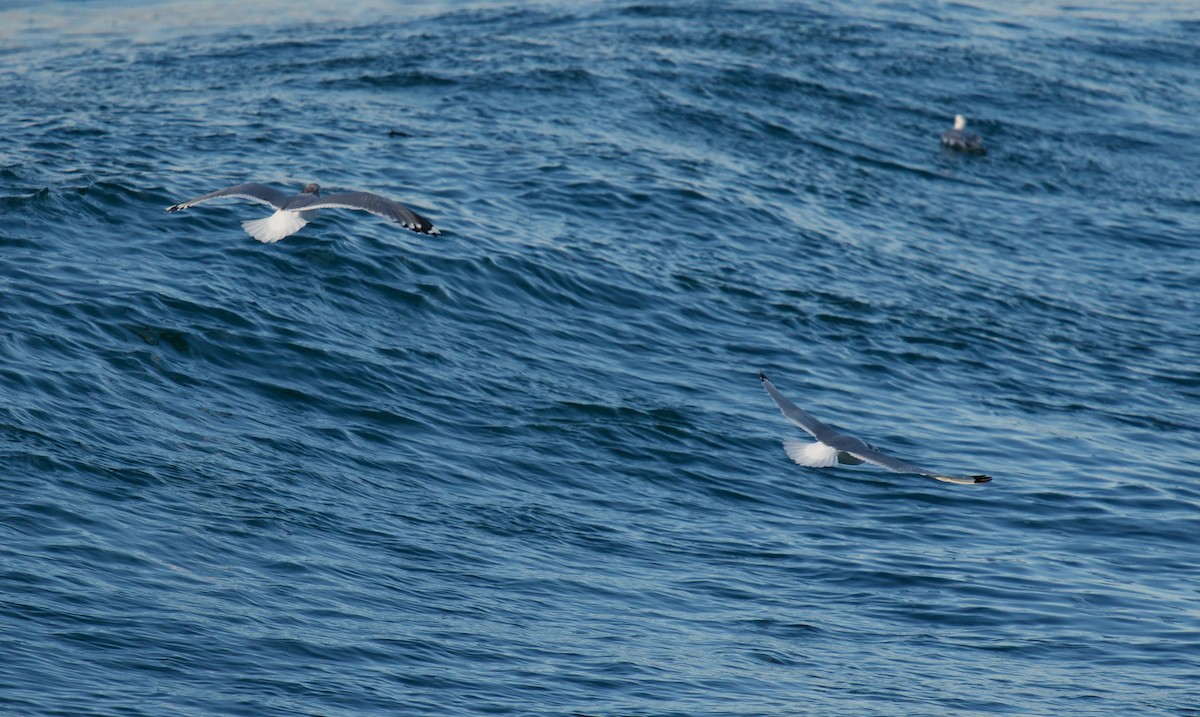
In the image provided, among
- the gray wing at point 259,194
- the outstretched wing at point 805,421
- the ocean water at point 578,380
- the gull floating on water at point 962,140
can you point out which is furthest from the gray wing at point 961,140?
the gray wing at point 259,194

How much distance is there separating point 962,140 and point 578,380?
13976 mm

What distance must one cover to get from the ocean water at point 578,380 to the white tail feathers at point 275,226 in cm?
200

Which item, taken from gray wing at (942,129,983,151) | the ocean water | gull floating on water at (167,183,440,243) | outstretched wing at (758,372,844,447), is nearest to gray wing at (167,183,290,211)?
gull floating on water at (167,183,440,243)

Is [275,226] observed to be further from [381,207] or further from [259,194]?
[381,207]

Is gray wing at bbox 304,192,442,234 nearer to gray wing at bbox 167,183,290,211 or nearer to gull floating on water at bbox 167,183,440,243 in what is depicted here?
gull floating on water at bbox 167,183,440,243

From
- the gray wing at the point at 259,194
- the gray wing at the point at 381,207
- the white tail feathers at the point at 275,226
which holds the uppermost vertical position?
the gray wing at the point at 381,207

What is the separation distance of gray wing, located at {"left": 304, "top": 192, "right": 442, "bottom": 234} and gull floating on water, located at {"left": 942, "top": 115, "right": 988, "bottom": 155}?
17856 millimetres

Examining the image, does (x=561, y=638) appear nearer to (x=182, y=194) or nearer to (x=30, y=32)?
(x=182, y=194)

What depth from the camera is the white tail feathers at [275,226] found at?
13750 mm

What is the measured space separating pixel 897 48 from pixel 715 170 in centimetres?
1058

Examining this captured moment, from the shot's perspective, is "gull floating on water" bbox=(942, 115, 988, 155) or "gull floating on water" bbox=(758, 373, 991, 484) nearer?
"gull floating on water" bbox=(758, 373, 991, 484)

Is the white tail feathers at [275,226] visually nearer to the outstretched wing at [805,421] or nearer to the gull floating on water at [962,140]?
the outstretched wing at [805,421]

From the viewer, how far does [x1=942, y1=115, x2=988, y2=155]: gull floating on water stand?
1114 inches

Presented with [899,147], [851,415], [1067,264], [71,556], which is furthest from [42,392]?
[899,147]
